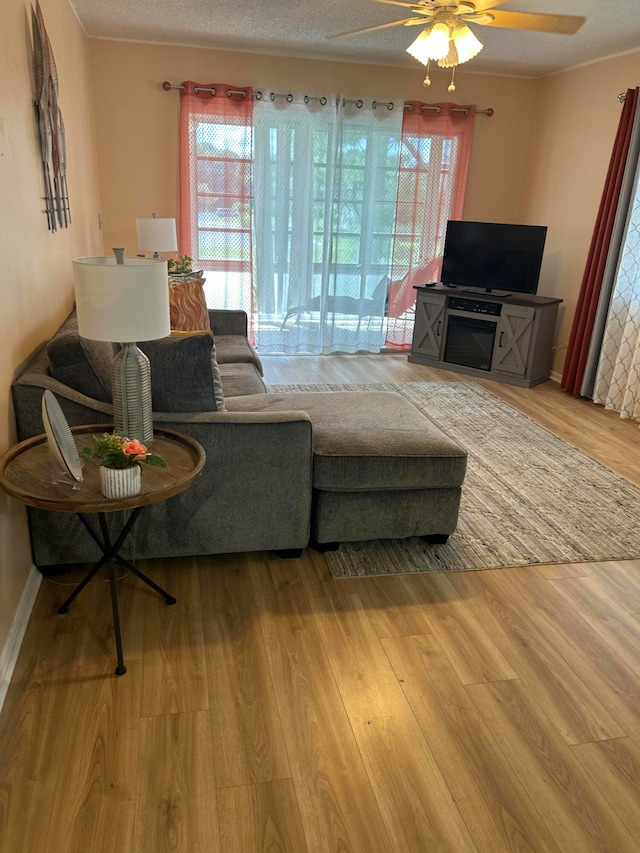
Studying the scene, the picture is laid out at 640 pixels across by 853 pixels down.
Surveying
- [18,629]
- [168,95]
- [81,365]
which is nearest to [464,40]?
[81,365]

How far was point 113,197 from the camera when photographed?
17.5 feet

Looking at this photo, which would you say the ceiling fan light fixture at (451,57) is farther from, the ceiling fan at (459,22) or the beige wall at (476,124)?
the beige wall at (476,124)

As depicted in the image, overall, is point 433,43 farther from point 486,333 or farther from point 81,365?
point 486,333

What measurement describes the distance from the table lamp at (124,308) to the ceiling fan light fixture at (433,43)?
215cm

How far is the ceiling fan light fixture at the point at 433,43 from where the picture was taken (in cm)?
308

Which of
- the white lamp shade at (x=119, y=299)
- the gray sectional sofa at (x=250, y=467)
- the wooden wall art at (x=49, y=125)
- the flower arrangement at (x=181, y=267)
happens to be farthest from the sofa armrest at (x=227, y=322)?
the white lamp shade at (x=119, y=299)

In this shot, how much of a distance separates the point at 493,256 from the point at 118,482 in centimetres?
460

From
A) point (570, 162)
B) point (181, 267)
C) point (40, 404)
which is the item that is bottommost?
point (40, 404)

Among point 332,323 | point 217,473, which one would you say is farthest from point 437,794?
point 332,323

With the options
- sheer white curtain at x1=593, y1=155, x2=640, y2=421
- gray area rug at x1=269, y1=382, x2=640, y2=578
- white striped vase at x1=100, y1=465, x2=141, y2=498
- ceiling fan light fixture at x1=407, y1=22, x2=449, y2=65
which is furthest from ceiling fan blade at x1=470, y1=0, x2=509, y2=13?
white striped vase at x1=100, y1=465, x2=141, y2=498

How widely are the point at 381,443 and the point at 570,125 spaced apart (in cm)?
431

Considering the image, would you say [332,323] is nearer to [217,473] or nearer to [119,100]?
[119,100]

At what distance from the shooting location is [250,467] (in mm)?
2322

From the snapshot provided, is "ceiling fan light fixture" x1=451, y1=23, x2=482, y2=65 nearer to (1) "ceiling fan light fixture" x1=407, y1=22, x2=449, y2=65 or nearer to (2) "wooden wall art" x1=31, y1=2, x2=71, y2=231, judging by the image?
(1) "ceiling fan light fixture" x1=407, y1=22, x2=449, y2=65
